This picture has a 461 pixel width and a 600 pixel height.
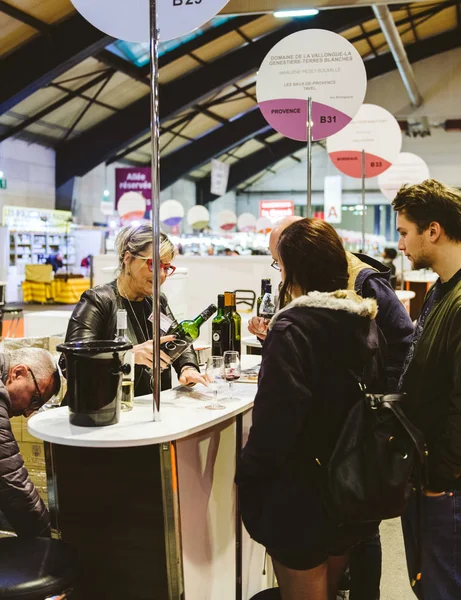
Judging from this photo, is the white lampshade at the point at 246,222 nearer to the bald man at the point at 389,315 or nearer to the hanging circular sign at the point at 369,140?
the hanging circular sign at the point at 369,140

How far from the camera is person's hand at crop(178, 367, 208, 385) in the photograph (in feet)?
7.83

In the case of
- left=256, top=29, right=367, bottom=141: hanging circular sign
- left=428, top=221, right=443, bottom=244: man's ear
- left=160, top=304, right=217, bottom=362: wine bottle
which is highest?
left=256, top=29, right=367, bottom=141: hanging circular sign

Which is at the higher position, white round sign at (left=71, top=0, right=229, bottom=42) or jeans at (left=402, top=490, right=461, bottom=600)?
white round sign at (left=71, top=0, right=229, bottom=42)

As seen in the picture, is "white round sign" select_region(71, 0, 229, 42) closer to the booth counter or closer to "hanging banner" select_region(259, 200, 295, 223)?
the booth counter

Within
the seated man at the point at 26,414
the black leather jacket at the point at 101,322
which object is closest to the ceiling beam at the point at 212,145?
the black leather jacket at the point at 101,322

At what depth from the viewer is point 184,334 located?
2.62m

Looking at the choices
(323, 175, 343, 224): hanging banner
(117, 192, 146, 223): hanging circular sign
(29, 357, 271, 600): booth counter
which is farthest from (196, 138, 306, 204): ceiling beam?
(29, 357, 271, 600): booth counter

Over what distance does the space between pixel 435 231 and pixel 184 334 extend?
1.11 metres

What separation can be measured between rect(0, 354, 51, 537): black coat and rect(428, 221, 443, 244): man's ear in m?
1.29

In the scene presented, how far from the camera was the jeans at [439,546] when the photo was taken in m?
Result: 1.80

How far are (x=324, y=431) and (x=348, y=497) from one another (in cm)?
17

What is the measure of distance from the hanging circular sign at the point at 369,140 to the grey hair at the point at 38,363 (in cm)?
425

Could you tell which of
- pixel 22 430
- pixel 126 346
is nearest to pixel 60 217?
pixel 22 430

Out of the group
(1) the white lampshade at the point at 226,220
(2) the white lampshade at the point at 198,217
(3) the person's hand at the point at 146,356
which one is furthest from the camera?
(1) the white lampshade at the point at 226,220
